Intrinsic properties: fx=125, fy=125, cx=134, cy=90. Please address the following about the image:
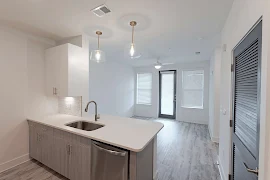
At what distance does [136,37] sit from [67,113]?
2395mm

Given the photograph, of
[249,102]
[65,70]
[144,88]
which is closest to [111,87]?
[144,88]

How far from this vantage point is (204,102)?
212 inches

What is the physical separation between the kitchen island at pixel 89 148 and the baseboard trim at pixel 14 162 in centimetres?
29

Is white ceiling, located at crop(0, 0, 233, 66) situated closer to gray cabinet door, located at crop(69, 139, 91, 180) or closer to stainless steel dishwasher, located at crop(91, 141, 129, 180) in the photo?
stainless steel dishwasher, located at crop(91, 141, 129, 180)

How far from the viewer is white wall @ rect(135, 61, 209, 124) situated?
5.34 metres

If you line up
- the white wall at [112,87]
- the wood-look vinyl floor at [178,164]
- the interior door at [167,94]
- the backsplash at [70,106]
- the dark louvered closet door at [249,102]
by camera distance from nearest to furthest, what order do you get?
the dark louvered closet door at [249,102] → the wood-look vinyl floor at [178,164] → the backsplash at [70,106] → the white wall at [112,87] → the interior door at [167,94]

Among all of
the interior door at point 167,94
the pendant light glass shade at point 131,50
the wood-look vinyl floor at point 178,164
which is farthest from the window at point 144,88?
the pendant light glass shade at point 131,50

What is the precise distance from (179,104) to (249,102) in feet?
15.8

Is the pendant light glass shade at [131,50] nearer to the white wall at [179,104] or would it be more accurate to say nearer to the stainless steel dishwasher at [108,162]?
the stainless steel dishwasher at [108,162]

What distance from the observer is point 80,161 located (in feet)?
6.04

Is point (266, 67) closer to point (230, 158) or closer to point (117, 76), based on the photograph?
point (230, 158)

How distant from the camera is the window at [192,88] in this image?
549 centimetres

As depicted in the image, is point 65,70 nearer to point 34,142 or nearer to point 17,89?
point 17,89

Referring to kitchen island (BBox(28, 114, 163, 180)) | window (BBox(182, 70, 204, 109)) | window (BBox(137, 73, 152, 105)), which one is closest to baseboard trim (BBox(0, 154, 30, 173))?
kitchen island (BBox(28, 114, 163, 180))
